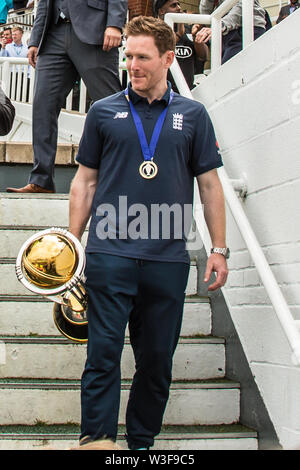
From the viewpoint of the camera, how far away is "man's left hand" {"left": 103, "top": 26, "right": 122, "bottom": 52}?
390cm

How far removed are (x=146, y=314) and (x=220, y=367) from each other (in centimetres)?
97

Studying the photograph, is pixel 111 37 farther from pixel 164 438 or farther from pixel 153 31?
pixel 164 438

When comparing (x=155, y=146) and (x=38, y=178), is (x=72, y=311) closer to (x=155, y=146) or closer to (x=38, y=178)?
(x=155, y=146)

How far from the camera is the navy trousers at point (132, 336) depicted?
7.91 ft

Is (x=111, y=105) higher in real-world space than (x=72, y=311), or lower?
higher

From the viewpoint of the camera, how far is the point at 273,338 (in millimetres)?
2859

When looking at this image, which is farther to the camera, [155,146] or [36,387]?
[36,387]

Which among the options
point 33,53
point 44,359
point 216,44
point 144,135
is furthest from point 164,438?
point 33,53

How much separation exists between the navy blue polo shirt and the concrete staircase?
858 mm

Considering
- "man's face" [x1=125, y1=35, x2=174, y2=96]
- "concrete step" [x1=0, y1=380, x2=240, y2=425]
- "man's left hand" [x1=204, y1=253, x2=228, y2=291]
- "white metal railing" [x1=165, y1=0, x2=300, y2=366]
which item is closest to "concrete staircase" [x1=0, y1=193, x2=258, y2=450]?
"concrete step" [x1=0, y1=380, x2=240, y2=425]

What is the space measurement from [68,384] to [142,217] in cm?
102

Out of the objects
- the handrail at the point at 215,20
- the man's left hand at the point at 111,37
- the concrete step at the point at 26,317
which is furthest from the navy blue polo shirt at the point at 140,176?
the man's left hand at the point at 111,37
